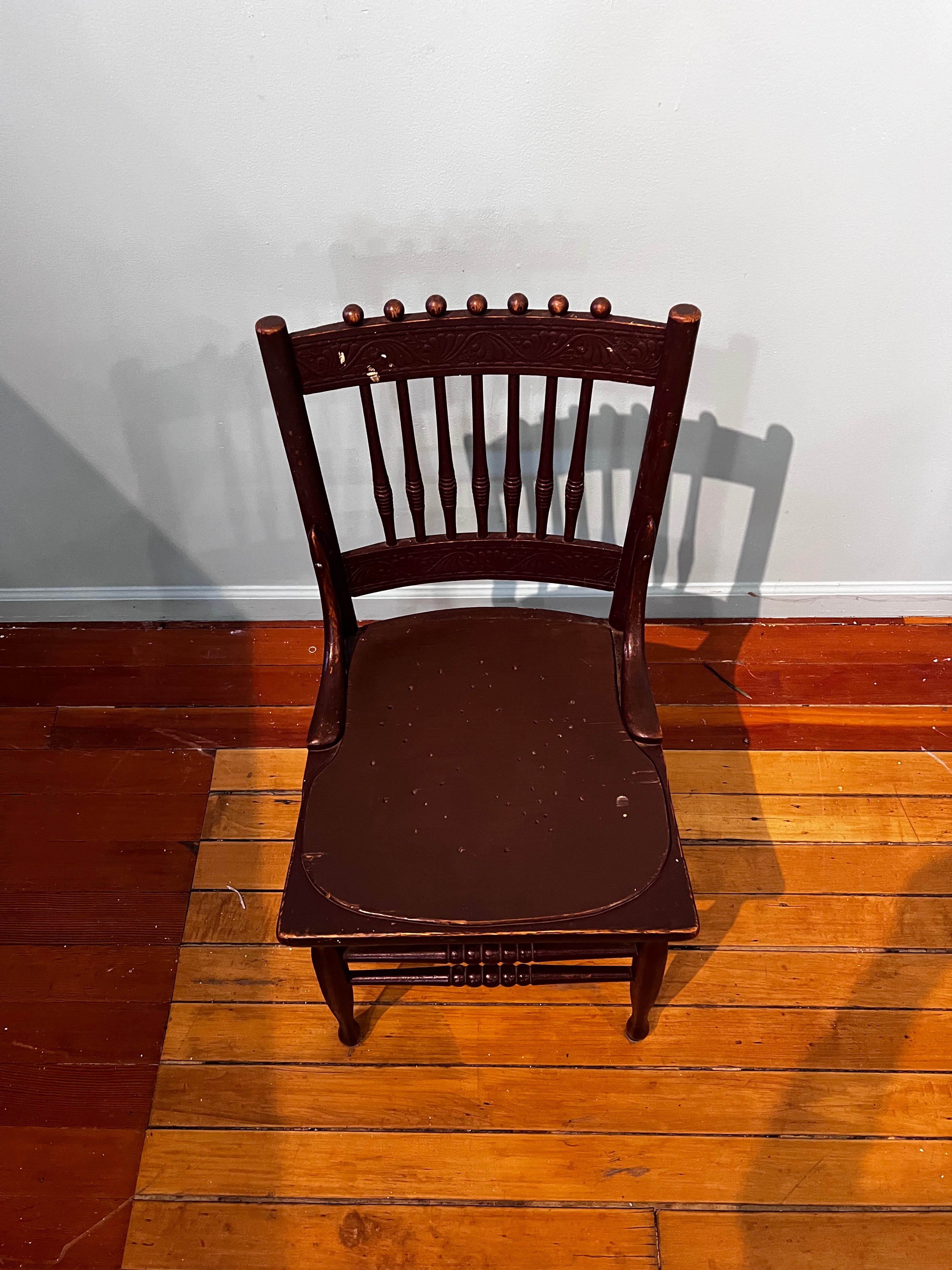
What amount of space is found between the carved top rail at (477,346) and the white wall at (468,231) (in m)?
0.44

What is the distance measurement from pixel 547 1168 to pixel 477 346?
1.22m

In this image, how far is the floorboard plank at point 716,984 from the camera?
1603mm

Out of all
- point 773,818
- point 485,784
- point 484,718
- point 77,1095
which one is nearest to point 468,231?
point 484,718

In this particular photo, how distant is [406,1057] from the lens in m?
1.56

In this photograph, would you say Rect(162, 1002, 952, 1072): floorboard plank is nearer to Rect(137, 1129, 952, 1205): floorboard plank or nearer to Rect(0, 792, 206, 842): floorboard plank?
Rect(137, 1129, 952, 1205): floorboard plank

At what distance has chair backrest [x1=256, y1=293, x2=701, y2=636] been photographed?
1.23m

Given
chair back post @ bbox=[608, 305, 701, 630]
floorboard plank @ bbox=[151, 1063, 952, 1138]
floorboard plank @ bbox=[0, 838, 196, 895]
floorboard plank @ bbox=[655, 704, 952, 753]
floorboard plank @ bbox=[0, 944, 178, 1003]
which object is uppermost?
chair back post @ bbox=[608, 305, 701, 630]

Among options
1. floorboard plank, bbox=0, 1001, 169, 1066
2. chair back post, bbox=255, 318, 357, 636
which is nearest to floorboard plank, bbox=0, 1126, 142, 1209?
floorboard plank, bbox=0, 1001, 169, 1066

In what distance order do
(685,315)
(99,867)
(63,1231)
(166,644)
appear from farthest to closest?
(166,644), (99,867), (63,1231), (685,315)

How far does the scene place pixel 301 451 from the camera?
1294 mm

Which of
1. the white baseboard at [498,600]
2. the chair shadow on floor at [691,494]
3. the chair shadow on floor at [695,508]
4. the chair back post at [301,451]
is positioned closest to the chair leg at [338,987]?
the chair shadow on floor at [691,494]

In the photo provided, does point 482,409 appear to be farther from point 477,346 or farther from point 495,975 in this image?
point 495,975

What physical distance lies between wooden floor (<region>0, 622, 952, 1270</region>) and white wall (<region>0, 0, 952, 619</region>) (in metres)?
0.46

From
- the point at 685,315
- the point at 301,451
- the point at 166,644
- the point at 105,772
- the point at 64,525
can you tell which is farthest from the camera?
the point at 166,644
